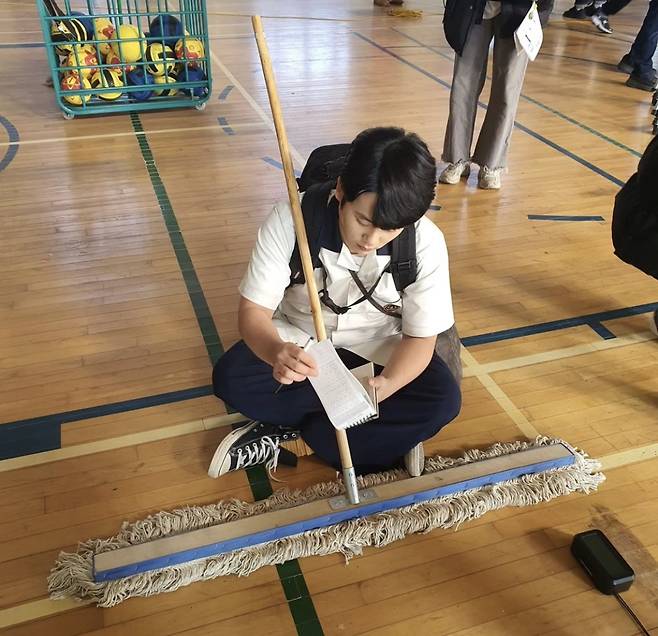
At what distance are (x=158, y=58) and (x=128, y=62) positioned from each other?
20 centimetres

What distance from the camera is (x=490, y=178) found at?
357 cm

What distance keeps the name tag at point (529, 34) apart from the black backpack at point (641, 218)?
1309 mm

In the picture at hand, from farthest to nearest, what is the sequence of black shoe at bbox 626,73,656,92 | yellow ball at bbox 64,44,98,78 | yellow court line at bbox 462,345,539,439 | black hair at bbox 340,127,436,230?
black shoe at bbox 626,73,656,92 < yellow ball at bbox 64,44,98,78 < yellow court line at bbox 462,345,539,439 < black hair at bbox 340,127,436,230

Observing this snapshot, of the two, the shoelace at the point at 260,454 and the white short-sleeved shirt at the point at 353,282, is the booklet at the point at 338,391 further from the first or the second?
the shoelace at the point at 260,454

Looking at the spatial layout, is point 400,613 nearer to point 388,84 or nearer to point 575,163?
point 575,163

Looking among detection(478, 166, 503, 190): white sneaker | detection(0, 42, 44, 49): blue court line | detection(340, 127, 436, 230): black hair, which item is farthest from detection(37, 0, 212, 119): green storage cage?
detection(340, 127, 436, 230): black hair

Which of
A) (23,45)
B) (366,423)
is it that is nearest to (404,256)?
(366,423)

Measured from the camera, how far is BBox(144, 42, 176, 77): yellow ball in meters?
4.34

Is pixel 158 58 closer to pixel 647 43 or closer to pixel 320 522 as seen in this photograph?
pixel 320 522

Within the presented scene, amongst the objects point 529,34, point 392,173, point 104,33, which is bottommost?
point 104,33

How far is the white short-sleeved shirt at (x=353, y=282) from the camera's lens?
1.58m

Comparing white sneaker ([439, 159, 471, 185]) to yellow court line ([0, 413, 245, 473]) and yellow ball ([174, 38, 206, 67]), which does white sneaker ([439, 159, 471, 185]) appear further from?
yellow court line ([0, 413, 245, 473])

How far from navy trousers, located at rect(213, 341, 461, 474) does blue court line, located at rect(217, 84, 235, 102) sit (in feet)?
11.2

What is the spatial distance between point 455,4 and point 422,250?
214 centimetres
